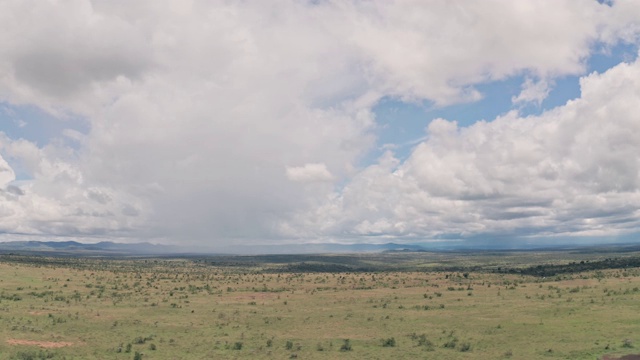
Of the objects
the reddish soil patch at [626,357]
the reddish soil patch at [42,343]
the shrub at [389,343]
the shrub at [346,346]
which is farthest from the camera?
the shrub at [389,343]

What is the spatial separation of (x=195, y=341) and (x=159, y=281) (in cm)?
6626

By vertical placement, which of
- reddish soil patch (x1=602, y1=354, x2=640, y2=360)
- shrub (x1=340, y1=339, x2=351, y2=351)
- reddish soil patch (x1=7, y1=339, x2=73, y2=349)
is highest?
reddish soil patch (x1=602, y1=354, x2=640, y2=360)

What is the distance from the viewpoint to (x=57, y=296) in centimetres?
7812

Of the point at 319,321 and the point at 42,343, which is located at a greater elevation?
the point at 42,343

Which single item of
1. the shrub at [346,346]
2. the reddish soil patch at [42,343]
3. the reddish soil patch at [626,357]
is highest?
the reddish soil patch at [626,357]

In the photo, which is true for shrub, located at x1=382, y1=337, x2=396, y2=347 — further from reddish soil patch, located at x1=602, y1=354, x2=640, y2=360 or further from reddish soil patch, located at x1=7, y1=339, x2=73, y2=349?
reddish soil patch, located at x1=7, y1=339, x2=73, y2=349

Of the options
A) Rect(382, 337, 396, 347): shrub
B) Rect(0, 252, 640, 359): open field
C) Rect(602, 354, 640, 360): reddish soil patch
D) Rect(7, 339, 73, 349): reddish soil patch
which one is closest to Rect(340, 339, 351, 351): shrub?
Rect(0, 252, 640, 359): open field

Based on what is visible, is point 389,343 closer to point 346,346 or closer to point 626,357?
point 346,346

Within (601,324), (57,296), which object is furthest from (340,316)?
(57,296)

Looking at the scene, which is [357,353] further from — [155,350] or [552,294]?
[552,294]

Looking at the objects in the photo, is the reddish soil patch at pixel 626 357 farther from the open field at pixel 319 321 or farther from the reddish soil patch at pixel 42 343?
the reddish soil patch at pixel 42 343

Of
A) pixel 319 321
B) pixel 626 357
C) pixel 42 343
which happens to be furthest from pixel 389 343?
pixel 42 343

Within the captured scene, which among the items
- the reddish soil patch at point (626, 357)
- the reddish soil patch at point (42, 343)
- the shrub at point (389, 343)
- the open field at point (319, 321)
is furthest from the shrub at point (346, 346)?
the reddish soil patch at point (42, 343)

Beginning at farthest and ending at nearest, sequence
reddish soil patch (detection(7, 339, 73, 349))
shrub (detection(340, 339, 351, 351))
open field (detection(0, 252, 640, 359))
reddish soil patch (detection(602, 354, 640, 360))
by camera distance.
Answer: shrub (detection(340, 339, 351, 351)) → reddish soil patch (detection(7, 339, 73, 349)) → open field (detection(0, 252, 640, 359)) → reddish soil patch (detection(602, 354, 640, 360))
